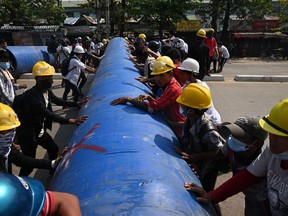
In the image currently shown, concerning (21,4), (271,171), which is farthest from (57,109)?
(21,4)

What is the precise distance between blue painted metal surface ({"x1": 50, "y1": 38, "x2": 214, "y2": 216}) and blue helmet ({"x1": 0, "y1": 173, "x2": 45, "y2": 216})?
0.38 meters

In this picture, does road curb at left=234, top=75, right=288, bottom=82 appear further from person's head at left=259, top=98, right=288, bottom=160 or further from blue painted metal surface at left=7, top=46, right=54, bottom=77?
person's head at left=259, top=98, right=288, bottom=160

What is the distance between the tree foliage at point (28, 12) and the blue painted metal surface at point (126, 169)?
80.3 feet

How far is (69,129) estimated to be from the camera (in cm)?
655

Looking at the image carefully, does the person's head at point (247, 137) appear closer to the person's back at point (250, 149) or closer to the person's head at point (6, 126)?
the person's back at point (250, 149)

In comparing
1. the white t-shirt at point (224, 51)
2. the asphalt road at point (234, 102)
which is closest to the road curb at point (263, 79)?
the asphalt road at point (234, 102)

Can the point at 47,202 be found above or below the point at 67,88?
above

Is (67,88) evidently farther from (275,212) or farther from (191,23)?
(191,23)

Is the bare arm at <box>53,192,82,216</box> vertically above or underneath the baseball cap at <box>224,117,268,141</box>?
underneath

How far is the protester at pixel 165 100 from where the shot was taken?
3301 millimetres

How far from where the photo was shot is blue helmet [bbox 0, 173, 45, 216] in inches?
44.7

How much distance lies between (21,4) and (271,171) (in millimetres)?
26613

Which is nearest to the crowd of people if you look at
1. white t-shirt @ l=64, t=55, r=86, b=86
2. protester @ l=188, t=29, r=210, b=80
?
white t-shirt @ l=64, t=55, r=86, b=86

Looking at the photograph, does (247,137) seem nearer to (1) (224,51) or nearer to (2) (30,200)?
(2) (30,200)
